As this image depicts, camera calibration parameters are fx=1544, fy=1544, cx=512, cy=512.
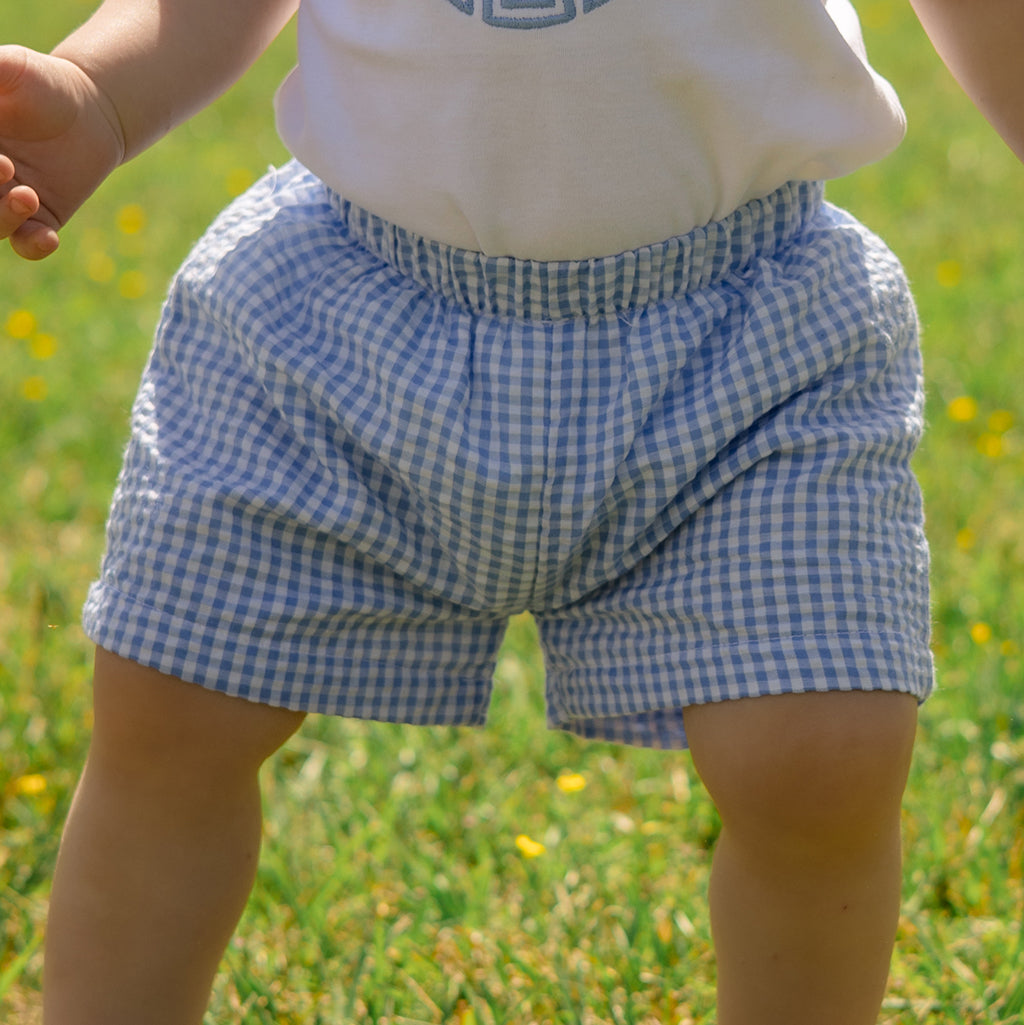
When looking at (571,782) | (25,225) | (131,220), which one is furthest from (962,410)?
(131,220)

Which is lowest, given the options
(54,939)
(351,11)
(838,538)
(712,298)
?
(54,939)

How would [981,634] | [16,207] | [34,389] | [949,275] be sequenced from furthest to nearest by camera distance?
[949,275] → [34,389] → [981,634] → [16,207]

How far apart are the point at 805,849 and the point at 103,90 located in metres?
0.84

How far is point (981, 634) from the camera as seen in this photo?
6.91 feet

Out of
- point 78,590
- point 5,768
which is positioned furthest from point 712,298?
point 78,590

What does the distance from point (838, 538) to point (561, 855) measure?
2.49 feet

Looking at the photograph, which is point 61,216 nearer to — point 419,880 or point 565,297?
point 565,297

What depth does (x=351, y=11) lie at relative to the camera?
131cm

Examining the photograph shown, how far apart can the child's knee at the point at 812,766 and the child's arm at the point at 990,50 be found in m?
0.50

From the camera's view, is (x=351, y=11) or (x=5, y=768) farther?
(x=5, y=768)

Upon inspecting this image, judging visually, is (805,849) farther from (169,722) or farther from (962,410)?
(962,410)

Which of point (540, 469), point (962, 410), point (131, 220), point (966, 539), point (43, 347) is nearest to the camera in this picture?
point (540, 469)

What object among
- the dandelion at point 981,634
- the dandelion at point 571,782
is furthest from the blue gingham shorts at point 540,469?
the dandelion at point 981,634

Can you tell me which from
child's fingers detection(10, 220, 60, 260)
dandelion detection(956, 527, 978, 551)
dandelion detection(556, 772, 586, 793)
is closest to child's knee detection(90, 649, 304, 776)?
child's fingers detection(10, 220, 60, 260)
